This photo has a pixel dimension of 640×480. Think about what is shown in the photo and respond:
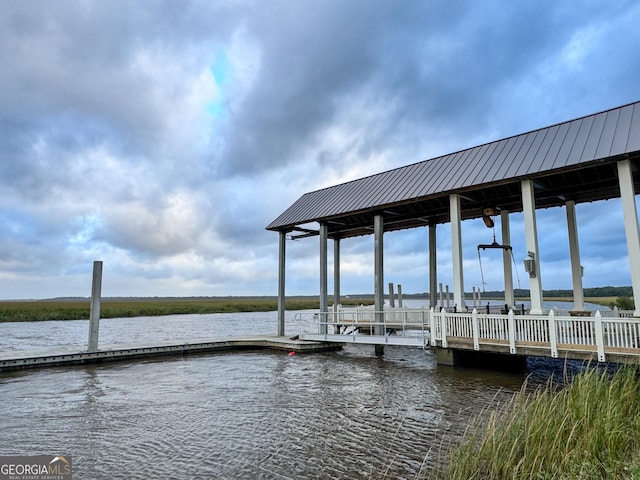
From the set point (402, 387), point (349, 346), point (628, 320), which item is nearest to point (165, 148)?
point (349, 346)

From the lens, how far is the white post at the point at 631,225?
8.39 meters

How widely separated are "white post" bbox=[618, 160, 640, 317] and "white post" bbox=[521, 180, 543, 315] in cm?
197

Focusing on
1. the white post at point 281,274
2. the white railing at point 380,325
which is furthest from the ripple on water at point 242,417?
the white post at point 281,274

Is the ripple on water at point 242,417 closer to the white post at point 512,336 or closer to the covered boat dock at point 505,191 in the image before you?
the white post at point 512,336

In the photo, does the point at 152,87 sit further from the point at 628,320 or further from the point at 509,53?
the point at 628,320

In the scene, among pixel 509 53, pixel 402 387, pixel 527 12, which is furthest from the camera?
pixel 509 53

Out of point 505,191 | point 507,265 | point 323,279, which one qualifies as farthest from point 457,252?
point 323,279

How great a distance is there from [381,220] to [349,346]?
21.5 ft

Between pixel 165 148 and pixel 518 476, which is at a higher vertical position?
pixel 165 148

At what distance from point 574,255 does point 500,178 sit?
407cm

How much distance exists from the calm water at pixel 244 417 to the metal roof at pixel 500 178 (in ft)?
18.6

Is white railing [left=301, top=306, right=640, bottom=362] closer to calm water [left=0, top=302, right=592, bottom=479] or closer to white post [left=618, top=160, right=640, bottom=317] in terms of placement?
white post [left=618, top=160, right=640, bottom=317]

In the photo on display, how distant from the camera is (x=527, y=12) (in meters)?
13.1

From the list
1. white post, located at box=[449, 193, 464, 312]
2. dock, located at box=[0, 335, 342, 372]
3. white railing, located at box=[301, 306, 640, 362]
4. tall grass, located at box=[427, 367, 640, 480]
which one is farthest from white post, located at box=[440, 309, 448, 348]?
tall grass, located at box=[427, 367, 640, 480]
